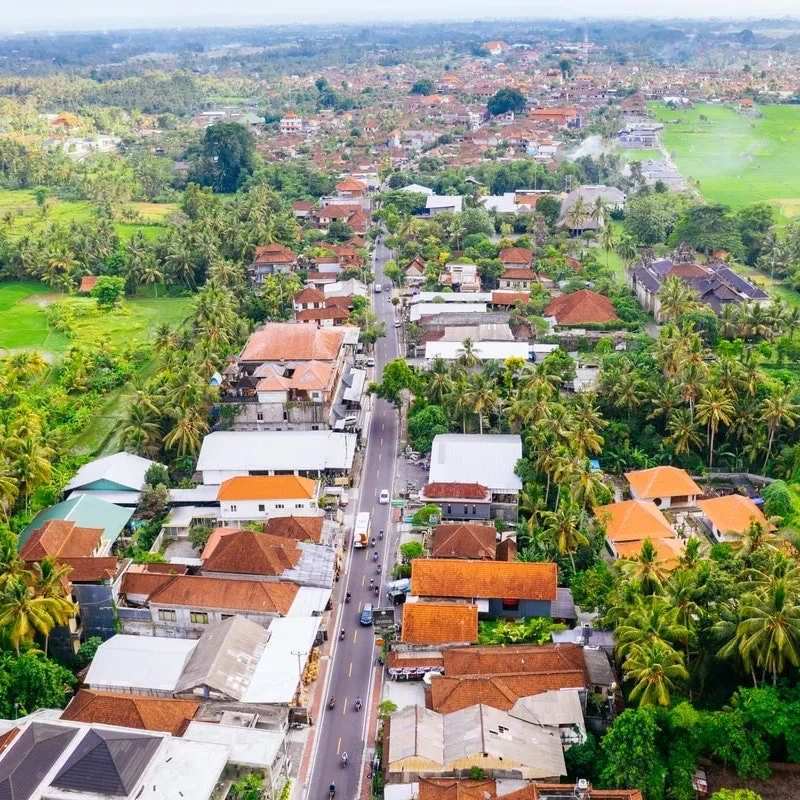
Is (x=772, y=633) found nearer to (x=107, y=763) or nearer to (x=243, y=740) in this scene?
(x=243, y=740)

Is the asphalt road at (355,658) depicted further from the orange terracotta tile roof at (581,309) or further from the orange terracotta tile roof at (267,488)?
the orange terracotta tile roof at (581,309)

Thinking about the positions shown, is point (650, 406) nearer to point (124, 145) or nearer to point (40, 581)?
point (40, 581)

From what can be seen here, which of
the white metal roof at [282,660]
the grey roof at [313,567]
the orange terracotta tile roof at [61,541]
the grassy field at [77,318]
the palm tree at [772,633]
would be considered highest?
Answer: the palm tree at [772,633]

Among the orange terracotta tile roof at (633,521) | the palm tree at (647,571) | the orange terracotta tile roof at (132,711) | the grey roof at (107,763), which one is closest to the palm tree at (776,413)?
Answer: the orange terracotta tile roof at (633,521)

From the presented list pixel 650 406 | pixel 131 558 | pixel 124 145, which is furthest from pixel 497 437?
pixel 124 145

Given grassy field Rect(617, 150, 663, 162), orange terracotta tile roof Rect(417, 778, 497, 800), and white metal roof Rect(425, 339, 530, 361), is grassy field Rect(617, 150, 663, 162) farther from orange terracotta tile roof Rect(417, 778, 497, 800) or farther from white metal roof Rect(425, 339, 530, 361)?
orange terracotta tile roof Rect(417, 778, 497, 800)

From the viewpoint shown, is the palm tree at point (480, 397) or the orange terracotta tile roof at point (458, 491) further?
the palm tree at point (480, 397)

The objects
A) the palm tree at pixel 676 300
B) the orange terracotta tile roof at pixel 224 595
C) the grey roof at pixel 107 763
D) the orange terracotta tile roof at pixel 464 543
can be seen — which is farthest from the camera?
the palm tree at pixel 676 300
